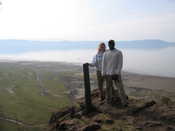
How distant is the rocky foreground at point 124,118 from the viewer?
14109 millimetres

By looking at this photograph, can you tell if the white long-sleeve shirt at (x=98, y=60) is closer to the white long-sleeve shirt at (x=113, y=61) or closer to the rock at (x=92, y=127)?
the white long-sleeve shirt at (x=113, y=61)

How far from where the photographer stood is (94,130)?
14773 mm

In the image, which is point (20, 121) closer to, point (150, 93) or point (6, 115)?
point (6, 115)

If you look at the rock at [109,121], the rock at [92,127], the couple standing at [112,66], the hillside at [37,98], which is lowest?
the hillside at [37,98]

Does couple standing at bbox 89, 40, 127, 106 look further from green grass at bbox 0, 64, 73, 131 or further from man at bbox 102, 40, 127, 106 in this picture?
green grass at bbox 0, 64, 73, 131

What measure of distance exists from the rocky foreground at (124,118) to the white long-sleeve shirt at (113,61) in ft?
9.50

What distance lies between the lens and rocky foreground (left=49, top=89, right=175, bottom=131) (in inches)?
555

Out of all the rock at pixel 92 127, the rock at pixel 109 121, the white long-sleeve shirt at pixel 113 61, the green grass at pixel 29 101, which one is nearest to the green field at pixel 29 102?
the green grass at pixel 29 101

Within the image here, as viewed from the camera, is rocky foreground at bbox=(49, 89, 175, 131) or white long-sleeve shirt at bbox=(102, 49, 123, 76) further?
white long-sleeve shirt at bbox=(102, 49, 123, 76)

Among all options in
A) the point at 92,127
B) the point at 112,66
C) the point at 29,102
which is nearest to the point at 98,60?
the point at 112,66

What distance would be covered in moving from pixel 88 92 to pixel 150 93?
268ft

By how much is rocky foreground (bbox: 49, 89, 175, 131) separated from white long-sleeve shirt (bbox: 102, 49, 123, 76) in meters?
2.90

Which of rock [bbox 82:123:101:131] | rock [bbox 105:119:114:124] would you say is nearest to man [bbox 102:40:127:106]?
rock [bbox 105:119:114:124]

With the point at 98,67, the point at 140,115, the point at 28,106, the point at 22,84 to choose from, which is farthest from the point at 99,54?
the point at 22,84
